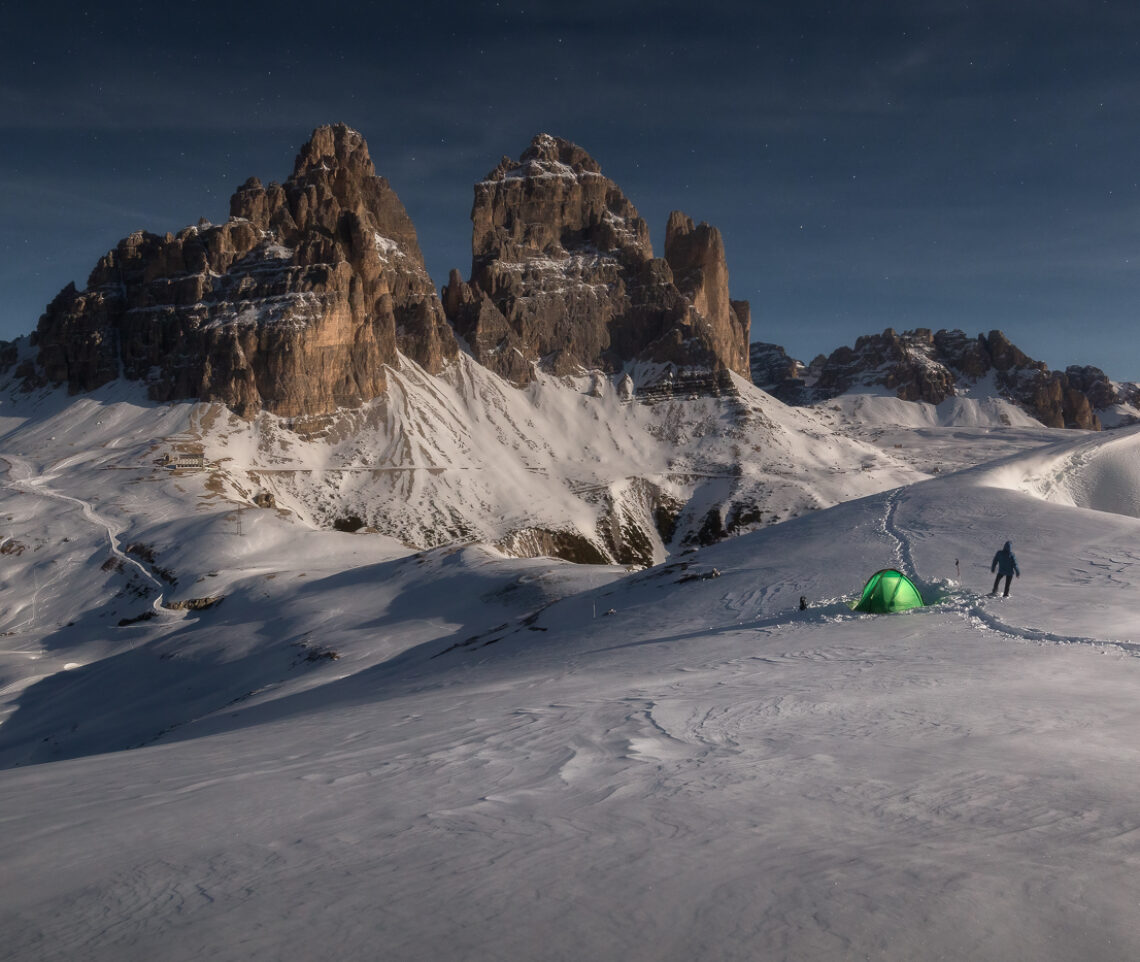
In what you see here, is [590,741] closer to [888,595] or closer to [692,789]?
[692,789]

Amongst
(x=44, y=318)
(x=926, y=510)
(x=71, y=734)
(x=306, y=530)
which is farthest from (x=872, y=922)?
(x=44, y=318)

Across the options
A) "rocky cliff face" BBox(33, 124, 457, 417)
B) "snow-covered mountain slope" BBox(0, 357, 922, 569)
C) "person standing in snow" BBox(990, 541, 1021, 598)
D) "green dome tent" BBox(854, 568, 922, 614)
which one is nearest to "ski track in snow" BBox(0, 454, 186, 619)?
"snow-covered mountain slope" BBox(0, 357, 922, 569)

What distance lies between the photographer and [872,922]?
168 inches

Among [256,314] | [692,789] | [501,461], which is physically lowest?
[692,789]

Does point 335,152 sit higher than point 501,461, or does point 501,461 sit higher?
point 335,152

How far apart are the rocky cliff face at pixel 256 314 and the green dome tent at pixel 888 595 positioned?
5352 inches

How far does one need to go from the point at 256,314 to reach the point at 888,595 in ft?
475

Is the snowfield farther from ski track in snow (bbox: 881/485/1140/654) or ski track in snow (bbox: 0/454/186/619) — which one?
ski track in snow (bbox: 0/454/186/619)

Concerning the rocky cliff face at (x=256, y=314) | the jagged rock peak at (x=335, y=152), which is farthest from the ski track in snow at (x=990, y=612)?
the jagged rock peak at (x=335, y=152)

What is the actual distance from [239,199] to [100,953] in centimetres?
18482

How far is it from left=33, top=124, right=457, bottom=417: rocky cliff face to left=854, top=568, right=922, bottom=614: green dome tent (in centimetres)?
13595

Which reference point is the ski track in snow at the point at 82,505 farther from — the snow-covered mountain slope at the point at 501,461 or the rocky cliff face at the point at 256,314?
the rocky cliff face at the point at 256,314

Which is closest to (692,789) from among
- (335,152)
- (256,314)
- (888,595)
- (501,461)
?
(888,595)

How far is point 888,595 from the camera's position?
20.2m
